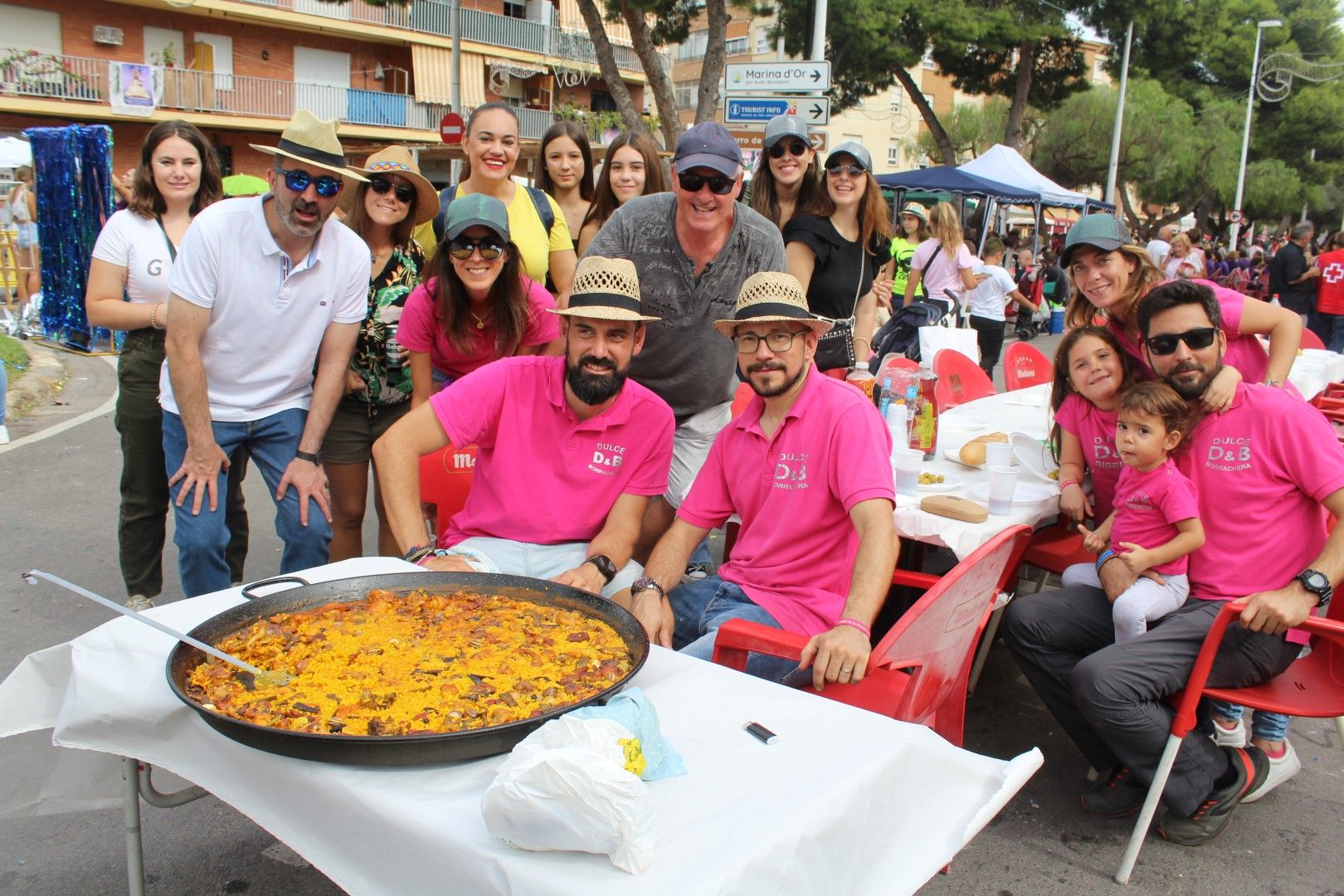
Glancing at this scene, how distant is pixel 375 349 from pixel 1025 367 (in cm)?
471

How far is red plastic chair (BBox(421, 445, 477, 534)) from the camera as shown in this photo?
160 inches

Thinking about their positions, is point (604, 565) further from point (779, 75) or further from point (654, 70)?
point (654, 70)

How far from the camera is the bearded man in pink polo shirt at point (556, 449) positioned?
3268mm

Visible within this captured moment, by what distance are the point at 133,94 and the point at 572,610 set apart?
30401 mm

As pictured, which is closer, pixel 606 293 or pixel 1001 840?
pixel 606 293

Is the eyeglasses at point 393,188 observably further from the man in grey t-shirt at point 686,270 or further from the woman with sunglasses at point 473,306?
the man in grey t-shirt at point 686,270

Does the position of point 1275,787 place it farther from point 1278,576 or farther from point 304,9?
point 304,9

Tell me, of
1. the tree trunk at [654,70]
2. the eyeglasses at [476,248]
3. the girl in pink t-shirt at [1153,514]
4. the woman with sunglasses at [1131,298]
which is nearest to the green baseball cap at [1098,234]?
the woman with sunglasses at [1131,298]

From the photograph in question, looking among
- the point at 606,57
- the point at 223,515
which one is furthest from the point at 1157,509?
the point at 606,57

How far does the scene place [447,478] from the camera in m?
4.06

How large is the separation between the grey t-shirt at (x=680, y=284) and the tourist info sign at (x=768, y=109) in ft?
26.6

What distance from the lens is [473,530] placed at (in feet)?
11.3

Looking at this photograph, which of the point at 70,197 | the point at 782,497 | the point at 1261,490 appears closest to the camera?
the point at 782,497

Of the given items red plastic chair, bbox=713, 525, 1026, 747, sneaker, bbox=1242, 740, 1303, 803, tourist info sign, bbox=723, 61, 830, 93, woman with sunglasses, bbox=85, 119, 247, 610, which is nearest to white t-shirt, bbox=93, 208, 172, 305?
woman with sunglasses, bbox=85, 119, 247, 610
